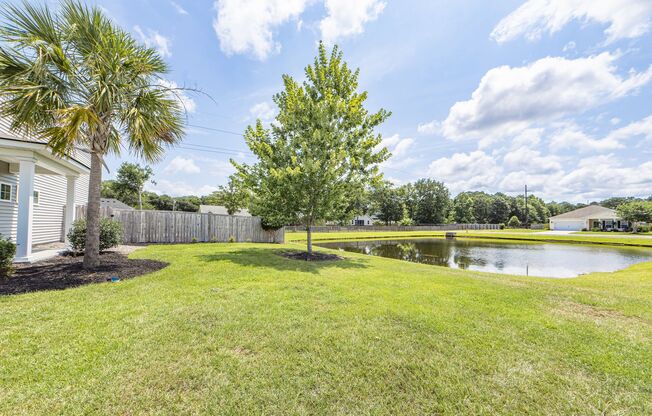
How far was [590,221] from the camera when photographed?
4753cm

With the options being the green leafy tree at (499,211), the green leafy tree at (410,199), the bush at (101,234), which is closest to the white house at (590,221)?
the green leafy tree at (499,211)

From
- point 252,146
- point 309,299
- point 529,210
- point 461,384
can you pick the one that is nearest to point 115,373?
point 309,299

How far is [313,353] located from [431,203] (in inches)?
2285

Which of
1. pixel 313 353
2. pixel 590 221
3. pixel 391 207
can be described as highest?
pixel 391 207

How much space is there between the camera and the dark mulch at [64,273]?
4.63 metres

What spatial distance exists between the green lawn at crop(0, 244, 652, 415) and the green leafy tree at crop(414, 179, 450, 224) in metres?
54.1

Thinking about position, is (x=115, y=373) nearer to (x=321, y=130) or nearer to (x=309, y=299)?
(x=309, y=299)

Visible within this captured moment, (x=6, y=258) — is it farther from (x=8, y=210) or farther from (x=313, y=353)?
(x=313, y=353)

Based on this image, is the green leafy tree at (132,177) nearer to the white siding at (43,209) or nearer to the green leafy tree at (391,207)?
the white siding at (43,209)

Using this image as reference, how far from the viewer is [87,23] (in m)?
5.54

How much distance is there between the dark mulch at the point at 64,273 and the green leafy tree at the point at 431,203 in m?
56.0

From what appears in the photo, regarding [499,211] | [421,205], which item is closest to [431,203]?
[421,205]

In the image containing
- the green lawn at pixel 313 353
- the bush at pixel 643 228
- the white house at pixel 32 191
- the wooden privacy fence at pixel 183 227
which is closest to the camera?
the green lawn at pixel 313 353

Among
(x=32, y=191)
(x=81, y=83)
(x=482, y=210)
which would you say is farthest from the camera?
(x=482, y=210)
